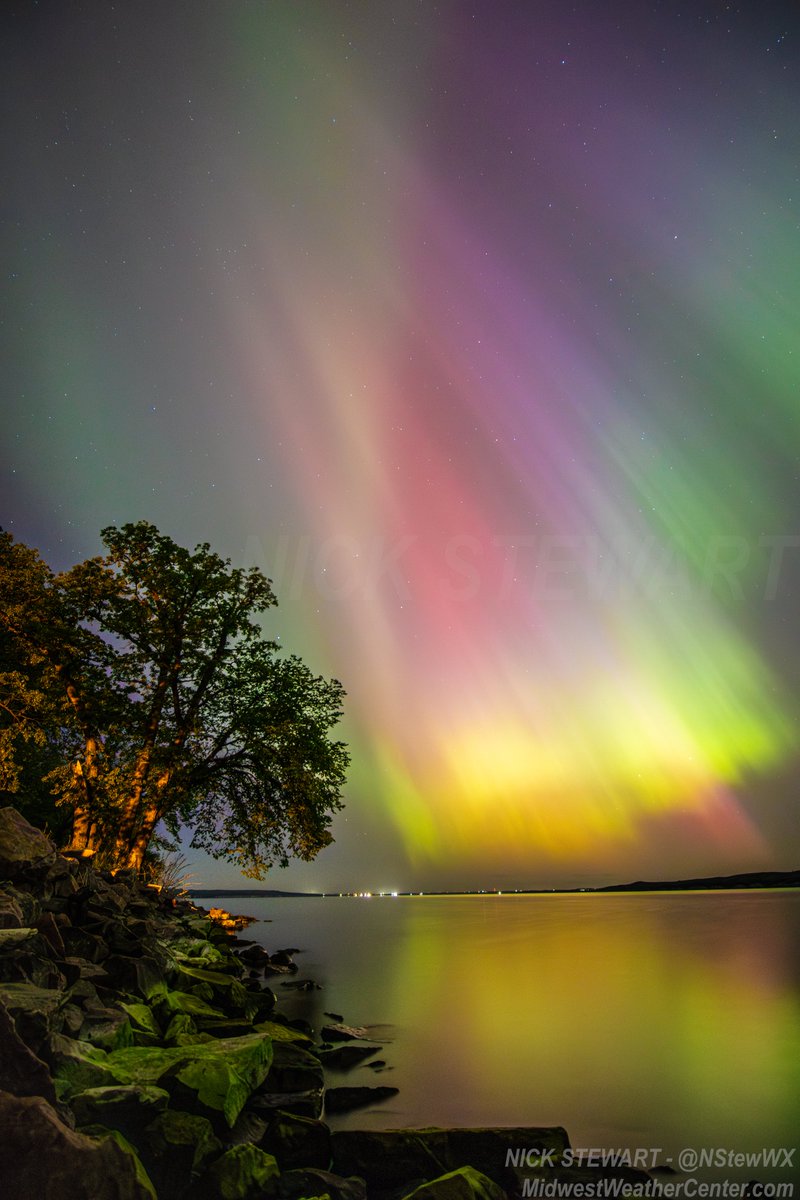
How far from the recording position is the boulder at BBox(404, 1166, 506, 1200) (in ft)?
21.5

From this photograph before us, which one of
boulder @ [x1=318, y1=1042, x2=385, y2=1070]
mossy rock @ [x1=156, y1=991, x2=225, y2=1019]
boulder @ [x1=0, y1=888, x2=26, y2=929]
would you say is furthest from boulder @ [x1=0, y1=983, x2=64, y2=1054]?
boulder @ [x1=318, y1=1042, x2=385, y2=1070]

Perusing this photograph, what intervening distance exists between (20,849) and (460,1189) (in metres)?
10.5

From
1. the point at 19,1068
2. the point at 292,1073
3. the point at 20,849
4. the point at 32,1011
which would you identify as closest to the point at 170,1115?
the point at 19,1068

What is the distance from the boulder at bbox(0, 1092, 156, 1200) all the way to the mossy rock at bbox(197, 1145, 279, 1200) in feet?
3.20

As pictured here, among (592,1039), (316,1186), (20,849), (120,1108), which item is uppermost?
(20,849)

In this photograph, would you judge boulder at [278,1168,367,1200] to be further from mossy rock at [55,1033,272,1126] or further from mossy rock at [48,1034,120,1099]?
mossy rock at [48,1034,120,1099]

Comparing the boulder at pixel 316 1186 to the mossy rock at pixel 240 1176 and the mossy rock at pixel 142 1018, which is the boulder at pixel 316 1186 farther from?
the mossy rock at pixel 142 1018

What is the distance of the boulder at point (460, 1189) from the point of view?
6.55 m

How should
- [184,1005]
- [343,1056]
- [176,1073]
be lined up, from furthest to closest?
[343,1056], [184,1005], [176,1073]

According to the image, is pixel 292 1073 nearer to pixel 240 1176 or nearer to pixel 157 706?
pixel 240 1176

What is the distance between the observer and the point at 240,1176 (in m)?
6.74

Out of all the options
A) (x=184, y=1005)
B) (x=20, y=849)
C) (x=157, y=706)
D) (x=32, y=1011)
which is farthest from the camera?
(x=157, y=706)

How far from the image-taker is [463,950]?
40.6 meters

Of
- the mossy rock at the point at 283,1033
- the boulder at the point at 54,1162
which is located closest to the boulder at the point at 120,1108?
the boulder at the point at 54,1162
